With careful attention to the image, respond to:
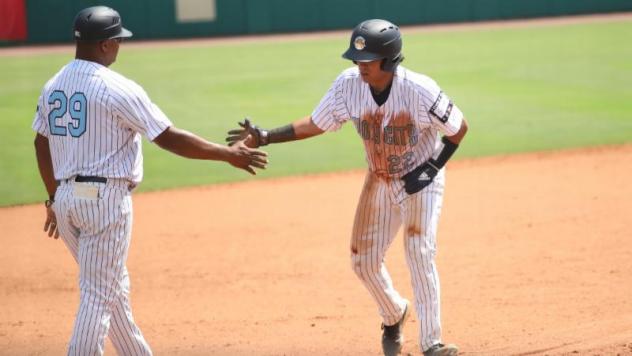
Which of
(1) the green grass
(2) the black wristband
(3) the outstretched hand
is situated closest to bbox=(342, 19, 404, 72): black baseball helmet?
(2) the black wristband

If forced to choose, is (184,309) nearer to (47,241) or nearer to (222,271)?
(222,271)

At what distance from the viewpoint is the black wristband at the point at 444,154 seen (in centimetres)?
578

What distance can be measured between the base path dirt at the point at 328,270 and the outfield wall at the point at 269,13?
43.5 feet

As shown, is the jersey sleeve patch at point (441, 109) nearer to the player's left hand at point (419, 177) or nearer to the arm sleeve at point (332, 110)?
the player's left hand at point (419, 177)

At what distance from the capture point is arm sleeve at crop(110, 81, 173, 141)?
4.85 metres

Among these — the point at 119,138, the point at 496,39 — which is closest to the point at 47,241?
the point at 119,138

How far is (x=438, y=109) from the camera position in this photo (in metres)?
5.58

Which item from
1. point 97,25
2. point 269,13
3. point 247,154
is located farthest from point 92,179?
point 269,13

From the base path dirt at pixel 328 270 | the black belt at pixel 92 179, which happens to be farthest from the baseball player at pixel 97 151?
the base path dirt at pixel 328 270

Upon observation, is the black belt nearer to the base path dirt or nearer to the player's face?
the player's face

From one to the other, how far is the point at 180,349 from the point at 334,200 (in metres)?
4.25

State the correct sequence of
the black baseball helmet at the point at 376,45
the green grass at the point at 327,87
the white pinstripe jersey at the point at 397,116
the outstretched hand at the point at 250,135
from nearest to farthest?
the black baseball helmet at the point at 376,45
the white pinstripe jersey at the point at 397,116
the outstretched hand at the point at 250,135
the green grass at the point at 327,87

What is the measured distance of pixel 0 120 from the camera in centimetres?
1457

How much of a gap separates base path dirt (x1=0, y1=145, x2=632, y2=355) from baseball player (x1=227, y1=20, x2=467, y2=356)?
2.48ft
